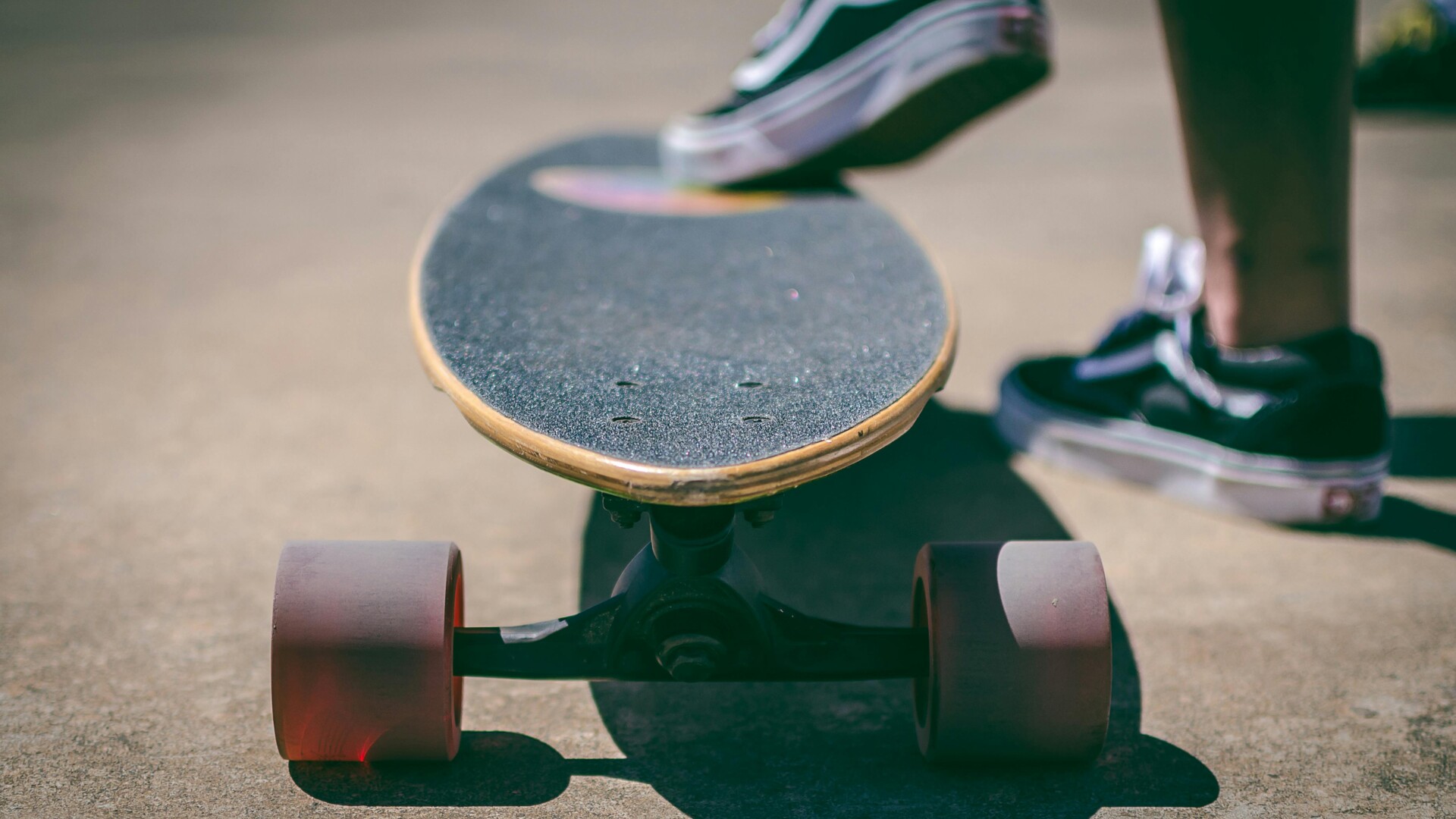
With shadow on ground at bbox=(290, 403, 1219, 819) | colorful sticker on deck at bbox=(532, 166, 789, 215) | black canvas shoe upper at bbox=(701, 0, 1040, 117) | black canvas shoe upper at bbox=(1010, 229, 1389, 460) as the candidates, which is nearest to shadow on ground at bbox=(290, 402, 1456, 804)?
shadow on ground at bbox=(290, 403, 1219, 819)

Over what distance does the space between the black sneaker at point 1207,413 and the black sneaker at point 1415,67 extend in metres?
3.29

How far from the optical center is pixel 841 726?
150cm

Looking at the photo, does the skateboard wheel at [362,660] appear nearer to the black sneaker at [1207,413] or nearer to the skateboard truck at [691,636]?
the skateboard truck at [691,636]

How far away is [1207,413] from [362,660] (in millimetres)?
1517

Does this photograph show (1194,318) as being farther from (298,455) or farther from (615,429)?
(298,455)

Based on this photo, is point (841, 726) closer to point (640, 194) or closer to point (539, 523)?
point (539, 523)

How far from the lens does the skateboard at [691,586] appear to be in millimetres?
1298

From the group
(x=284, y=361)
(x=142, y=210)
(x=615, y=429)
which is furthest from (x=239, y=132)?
(x=615, y=429)

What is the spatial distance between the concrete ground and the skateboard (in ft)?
0.38

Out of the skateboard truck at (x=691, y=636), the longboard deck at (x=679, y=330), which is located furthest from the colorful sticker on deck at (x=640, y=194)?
the skateboard truck at (x=691, y=636)

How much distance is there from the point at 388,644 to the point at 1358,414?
1586mm

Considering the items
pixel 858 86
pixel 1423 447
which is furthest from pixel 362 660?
pixel 1423 447

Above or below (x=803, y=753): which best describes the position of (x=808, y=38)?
above

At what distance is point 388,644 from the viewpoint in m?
1.31
